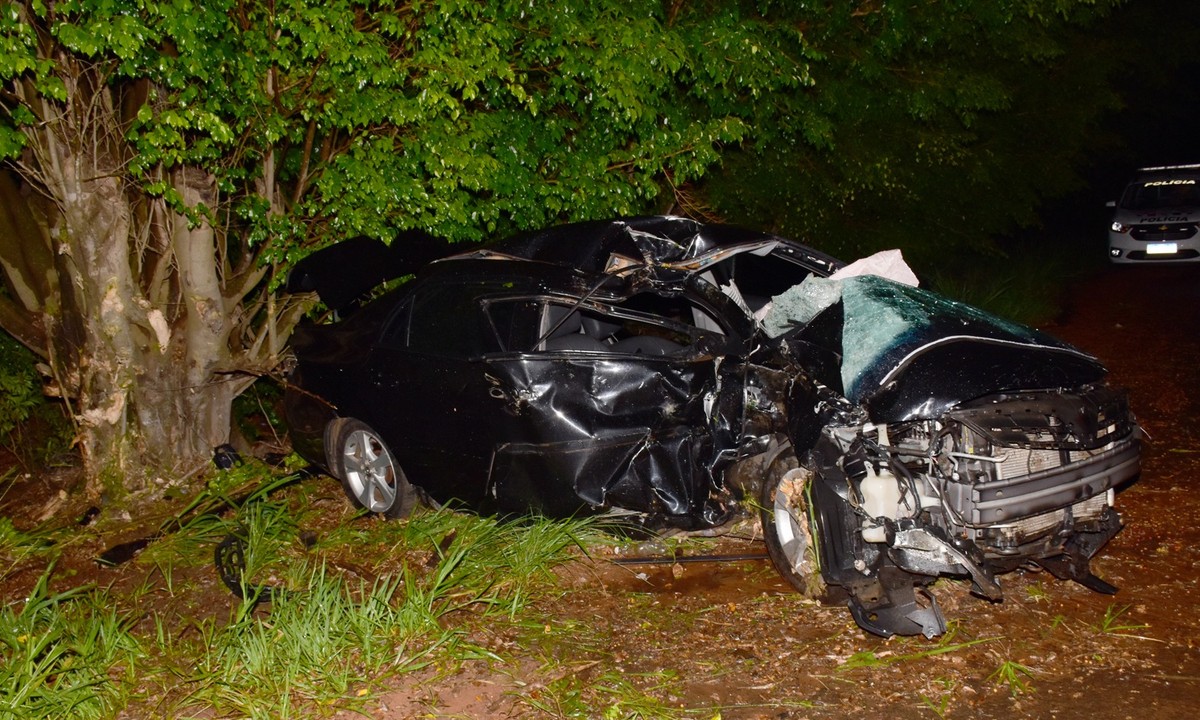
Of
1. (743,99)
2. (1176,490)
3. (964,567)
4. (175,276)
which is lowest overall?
(1176,490)

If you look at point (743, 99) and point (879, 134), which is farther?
point (879, 134)

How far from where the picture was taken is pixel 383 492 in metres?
6.67

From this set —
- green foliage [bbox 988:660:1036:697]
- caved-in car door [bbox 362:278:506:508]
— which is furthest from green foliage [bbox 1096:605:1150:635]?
caved-in car door [bbox 362:278:506:508]

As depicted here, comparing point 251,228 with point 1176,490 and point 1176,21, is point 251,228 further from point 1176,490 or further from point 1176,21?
point 1176,21

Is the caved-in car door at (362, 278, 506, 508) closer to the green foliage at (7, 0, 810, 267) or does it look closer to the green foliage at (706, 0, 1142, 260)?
the green foliage at (7, 0, 810, 267)

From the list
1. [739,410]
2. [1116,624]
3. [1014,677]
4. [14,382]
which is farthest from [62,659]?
[14,382]

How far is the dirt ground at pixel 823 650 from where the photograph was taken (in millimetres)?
4301

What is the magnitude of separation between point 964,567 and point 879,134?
7.68 meters

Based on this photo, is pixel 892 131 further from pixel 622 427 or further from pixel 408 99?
pixel 622 427

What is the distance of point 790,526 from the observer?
5.18m

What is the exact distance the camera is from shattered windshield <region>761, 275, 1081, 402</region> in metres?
4.81

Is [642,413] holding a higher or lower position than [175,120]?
lower

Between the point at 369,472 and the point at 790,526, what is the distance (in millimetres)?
2975

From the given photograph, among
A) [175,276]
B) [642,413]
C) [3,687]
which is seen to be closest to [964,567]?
[642,413]
